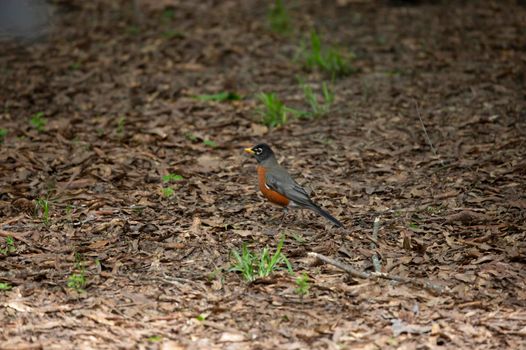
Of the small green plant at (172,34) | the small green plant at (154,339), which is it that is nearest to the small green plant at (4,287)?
the small green plant at (154,339)

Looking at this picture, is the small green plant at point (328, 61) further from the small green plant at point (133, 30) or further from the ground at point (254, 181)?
the small green plant at point (133, 30)

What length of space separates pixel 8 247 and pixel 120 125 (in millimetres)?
3261

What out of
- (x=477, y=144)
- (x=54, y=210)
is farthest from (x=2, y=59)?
(x=477, y=144)

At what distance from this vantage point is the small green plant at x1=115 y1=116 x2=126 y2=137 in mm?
8803

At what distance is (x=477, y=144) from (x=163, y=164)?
11.4 ft

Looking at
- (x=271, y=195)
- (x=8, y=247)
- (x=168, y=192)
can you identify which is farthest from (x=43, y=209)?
(x=271, y=195)

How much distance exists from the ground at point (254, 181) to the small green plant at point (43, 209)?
38mm

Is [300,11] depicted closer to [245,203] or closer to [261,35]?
[261,35]

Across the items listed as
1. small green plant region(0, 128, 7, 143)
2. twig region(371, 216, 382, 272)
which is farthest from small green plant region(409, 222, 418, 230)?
small green plant region(0, 128, 7, 143)

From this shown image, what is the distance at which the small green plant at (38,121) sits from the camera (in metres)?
8.88

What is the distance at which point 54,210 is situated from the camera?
673cm

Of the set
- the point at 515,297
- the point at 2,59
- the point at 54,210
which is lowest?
the point at 515,297

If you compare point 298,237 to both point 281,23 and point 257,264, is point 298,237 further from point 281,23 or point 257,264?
point 281,23

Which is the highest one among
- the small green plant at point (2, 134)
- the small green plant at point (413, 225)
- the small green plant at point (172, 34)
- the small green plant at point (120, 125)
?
the small green plant at point (172, 34)
